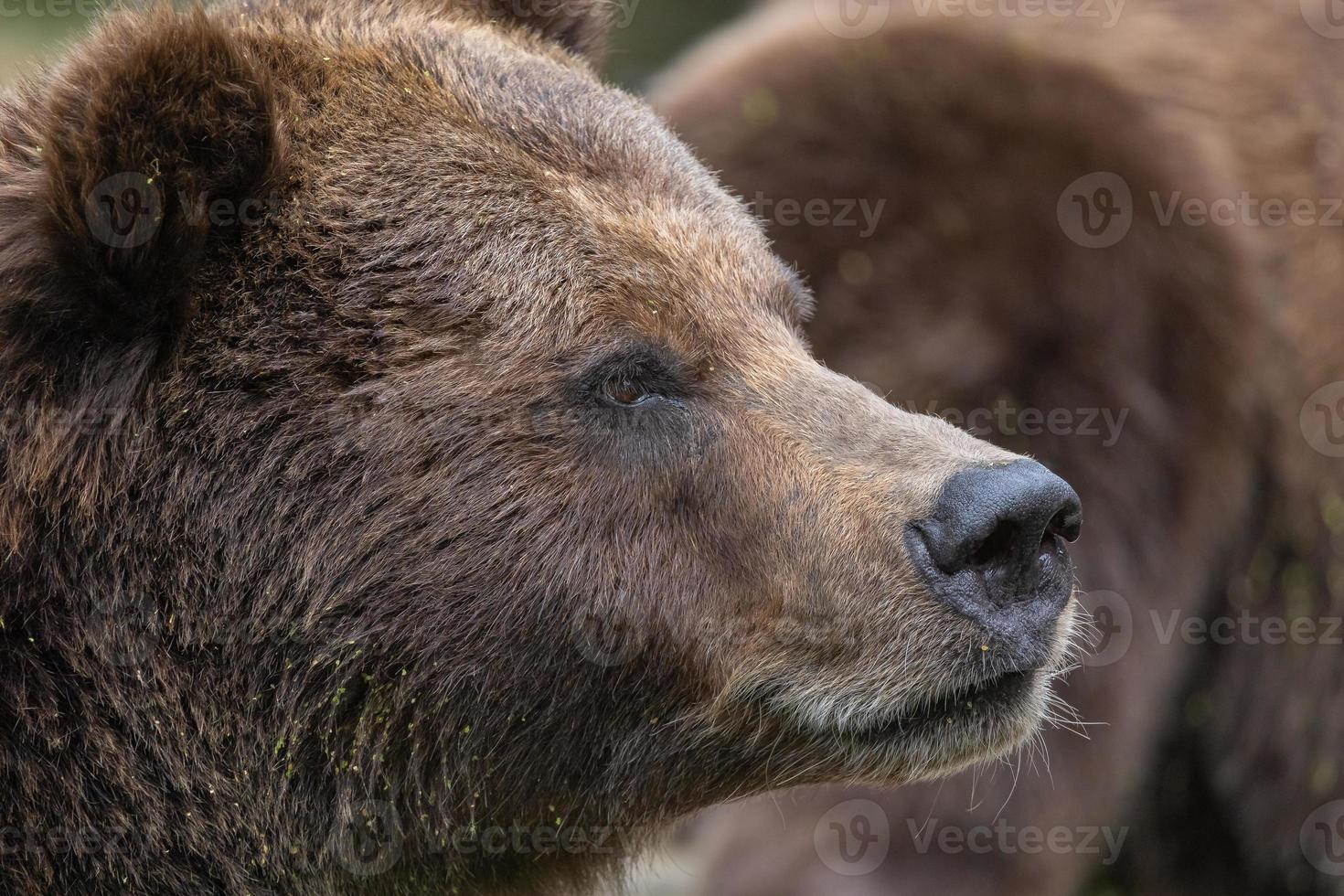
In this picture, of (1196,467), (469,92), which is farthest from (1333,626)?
(469,92)

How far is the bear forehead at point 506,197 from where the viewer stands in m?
3.41

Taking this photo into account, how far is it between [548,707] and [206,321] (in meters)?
1.21

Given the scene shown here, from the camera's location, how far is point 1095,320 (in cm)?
568

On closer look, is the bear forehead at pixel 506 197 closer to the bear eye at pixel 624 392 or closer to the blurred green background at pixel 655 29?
the bear eye at pixel 624 392

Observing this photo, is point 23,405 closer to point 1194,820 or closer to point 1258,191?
point 1258,191

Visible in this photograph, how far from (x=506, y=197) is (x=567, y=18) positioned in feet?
4.23

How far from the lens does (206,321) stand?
3.25 meters

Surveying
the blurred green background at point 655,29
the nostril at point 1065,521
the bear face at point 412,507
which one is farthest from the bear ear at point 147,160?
the blurred green background at point 655,29

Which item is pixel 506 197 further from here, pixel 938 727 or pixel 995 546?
pixel 938 727

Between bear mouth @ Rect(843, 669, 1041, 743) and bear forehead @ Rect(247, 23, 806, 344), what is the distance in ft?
3.46

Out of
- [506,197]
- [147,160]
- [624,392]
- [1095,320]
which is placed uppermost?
[147,160]

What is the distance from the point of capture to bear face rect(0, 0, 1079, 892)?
3.12m

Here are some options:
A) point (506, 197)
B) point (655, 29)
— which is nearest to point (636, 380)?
point (506, 197)

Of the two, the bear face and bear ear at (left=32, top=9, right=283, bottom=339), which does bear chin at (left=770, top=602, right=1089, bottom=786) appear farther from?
bear ear at (left=32, top=9, right=283, bottom=339)
